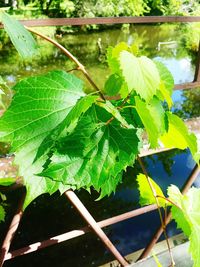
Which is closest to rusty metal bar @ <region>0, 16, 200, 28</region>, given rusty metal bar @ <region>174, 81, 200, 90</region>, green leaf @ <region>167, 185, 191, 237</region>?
rusty metal bar @ <region>174, 81, 200, 90</region>

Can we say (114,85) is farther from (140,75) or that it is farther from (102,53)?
(102,53)

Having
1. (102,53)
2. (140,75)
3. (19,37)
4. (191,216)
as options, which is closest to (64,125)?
(140,75)

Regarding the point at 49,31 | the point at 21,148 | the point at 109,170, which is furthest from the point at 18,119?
the point at 49,31

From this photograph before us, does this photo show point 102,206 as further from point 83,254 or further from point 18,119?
point 18,119

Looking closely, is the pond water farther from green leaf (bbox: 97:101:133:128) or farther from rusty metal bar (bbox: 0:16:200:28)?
green leaf (bbox: 97:101:133:128)

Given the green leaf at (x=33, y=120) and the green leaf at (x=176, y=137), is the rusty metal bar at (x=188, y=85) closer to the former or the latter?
the green leaf at (x=176, y=137)
